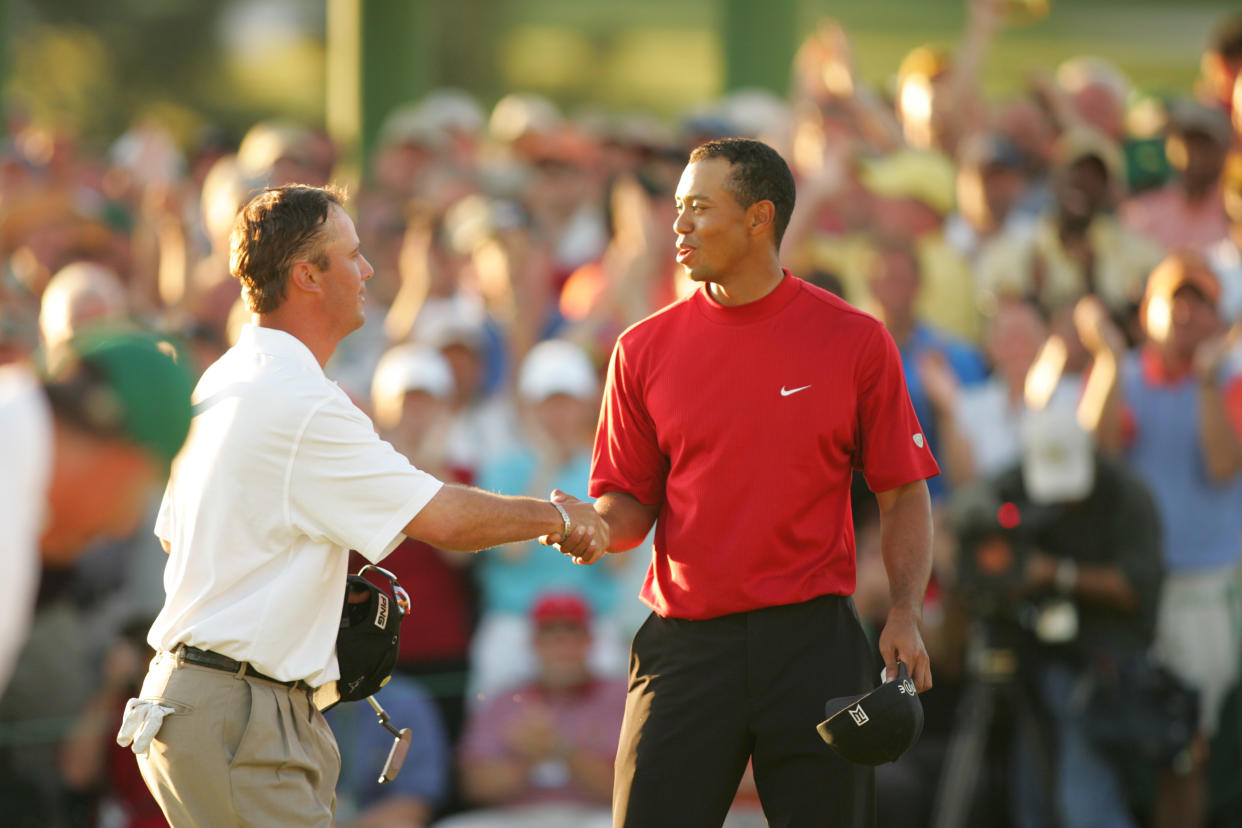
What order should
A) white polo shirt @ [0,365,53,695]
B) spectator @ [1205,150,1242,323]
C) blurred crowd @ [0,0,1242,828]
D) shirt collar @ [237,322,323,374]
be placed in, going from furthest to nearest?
spectator @ [1205,150,1242,323], blurred crowd @ [0,0,1242,828], shirt collar @ [237,322,323,374], white polo shirt @ [0,365,53,695]

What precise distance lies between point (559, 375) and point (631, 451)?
3.61 metres

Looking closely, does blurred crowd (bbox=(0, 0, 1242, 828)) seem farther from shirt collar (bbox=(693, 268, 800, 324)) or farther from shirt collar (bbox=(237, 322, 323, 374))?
shirt collar (bbox=(693, 268, 800, 324))

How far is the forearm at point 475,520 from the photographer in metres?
4.61

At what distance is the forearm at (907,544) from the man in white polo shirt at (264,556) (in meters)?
1.18

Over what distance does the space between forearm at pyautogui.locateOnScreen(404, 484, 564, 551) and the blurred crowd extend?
8.26 feet

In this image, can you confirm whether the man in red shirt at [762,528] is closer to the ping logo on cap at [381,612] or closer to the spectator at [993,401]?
the ping logo on cap at [381,612]

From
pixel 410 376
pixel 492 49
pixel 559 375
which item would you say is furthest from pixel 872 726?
pixel 492 49

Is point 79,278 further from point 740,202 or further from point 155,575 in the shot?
point 740,202

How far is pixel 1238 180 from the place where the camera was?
8.90 m

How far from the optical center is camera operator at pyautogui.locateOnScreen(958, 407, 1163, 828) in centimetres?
776

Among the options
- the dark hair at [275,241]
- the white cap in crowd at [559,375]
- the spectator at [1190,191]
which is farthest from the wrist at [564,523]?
the spectator at [1190,191]

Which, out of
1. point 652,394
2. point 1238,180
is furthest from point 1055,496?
point 652,394

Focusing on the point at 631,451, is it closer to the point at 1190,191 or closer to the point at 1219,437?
the point at 1219,437

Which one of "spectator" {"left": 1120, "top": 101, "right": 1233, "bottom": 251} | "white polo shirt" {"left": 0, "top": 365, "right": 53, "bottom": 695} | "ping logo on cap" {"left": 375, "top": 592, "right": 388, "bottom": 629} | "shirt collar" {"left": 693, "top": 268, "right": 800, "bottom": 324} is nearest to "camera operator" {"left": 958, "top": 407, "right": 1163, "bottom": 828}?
"spectator" {"left": 1120, "top": 101, "right": 1233, "bottom": 251}
